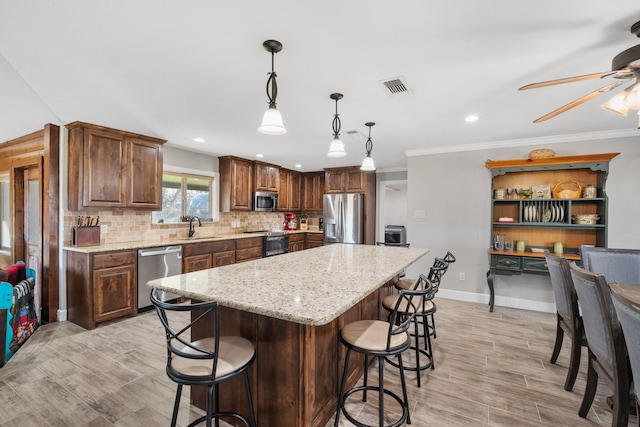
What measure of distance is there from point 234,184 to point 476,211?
3.95 meters

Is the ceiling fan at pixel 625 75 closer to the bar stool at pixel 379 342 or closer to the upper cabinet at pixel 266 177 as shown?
the bar stool at pixel 379 342

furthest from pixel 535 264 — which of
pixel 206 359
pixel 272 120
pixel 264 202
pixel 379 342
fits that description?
pixel 264 202

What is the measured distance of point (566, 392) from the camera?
2117 mm

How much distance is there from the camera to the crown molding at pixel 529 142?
3518 mm

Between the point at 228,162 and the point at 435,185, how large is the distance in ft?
11.4

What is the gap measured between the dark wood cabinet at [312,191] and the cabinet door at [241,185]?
1.74 m

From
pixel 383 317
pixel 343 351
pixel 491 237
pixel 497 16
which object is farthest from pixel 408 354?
pixel 497 16

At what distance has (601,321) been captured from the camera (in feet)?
5.23

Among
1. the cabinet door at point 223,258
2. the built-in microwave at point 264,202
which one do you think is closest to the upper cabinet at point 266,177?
the built-in microwave at point 264,202

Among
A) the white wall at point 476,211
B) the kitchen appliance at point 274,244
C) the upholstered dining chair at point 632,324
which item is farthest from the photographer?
the kitchen appliance at point 274,244

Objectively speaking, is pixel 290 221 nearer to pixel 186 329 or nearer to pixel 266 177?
pixel 266 177

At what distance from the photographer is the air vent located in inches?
85.0

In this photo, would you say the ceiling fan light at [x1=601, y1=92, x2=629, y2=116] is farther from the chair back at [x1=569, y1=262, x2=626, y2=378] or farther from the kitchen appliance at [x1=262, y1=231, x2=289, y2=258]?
the kitchen appliance at [x1=262, y1=231, x2=289, y2=258]

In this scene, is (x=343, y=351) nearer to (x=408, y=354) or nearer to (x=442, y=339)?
(x=408, y=354)
